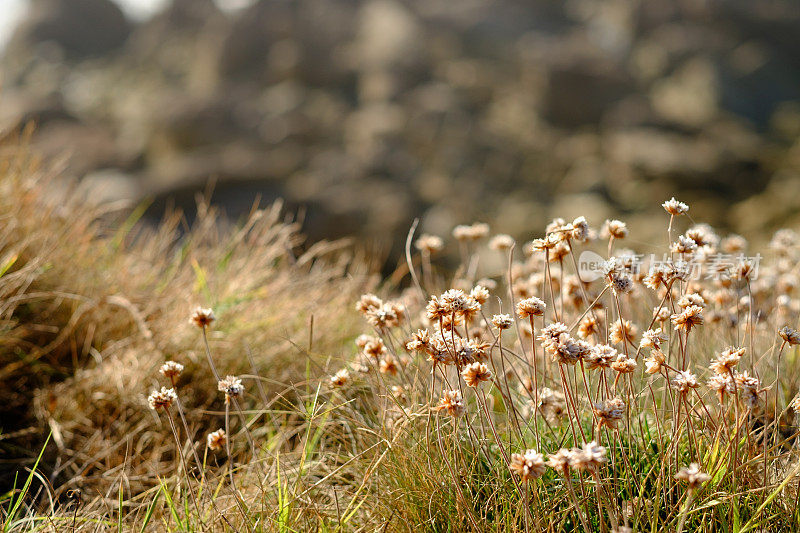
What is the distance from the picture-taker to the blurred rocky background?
18.7m

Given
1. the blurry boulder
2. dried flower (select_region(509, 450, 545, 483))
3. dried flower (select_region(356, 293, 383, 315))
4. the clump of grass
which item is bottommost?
the blurry boulder

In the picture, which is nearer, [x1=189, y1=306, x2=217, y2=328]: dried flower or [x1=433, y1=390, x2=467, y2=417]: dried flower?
[x1=433, y1=390, x2=467, y2=417]: dried flower

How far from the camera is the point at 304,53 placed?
32250 millimetres

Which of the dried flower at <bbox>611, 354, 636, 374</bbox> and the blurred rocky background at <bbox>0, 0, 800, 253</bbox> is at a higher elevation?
the dried flower at <bbox>611, 354, 636, 374</bbox>

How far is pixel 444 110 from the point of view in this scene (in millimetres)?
28109

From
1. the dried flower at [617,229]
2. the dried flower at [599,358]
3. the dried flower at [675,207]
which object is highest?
the dried flower at [675,207]

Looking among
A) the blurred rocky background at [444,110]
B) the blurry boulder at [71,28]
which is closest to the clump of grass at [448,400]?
the blurred rocky background at [444,110]

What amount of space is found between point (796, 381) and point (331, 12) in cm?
3615

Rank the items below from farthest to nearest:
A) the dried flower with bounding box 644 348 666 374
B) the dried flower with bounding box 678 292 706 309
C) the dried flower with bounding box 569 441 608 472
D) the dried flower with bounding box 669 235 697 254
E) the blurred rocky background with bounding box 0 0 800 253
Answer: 1. the blurred rocky background with bounding box 0 0 800 253
2. the dried flower with bounding box 669 235 697 254
3. the dried flower with bounding box 678 292 706 309
4. the dried flower with bounding box 644 348 666 374
5. the dried flower with bounding box 569 441 608 472

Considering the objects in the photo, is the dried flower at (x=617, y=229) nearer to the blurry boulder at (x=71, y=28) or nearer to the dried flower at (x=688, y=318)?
the dried flower at (x=688, y=318)

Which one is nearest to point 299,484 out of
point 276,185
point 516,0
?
point 276,185

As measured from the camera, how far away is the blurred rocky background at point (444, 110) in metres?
18.7

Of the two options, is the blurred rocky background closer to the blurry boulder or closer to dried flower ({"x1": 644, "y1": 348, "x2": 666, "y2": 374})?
the blurry boulder

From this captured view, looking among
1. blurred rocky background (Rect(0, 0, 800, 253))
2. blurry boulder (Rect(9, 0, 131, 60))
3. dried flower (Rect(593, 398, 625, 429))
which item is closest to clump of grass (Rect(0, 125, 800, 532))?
dried flower (Rect(593, 398, 625, 429))
